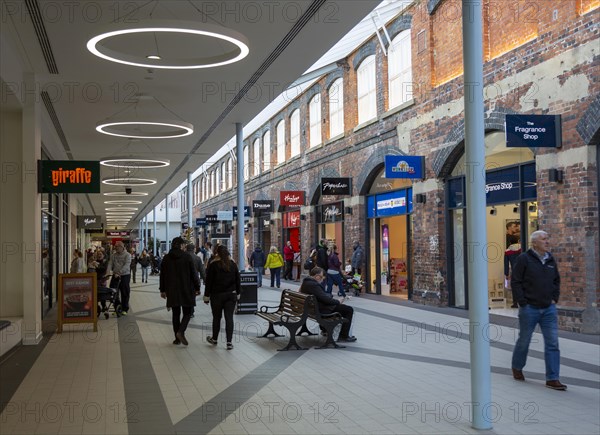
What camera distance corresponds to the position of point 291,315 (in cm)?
1090

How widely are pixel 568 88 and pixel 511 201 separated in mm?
2792

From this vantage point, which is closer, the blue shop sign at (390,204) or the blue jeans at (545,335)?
the blue jeans at (545,335)

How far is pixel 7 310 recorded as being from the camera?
11.8 metres

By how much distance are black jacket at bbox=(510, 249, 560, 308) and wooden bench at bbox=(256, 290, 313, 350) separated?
Answer: 3.49 meters

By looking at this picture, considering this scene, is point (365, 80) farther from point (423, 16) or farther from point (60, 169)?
point (60, 169)

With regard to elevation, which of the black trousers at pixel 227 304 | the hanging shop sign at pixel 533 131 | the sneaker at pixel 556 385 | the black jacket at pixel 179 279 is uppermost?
the hanging shop sign at pixel 533 131

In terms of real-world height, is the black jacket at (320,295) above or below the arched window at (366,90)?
below

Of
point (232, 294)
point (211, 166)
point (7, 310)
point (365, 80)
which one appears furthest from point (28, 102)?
point (211, 166)

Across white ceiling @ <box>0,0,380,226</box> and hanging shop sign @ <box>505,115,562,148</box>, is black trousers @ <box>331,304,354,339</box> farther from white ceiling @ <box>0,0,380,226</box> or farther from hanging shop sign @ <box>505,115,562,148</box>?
white ceiling @ <box>0,0,380,226</box>

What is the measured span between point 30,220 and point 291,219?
58.8 feet

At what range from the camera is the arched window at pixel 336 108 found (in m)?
22.9

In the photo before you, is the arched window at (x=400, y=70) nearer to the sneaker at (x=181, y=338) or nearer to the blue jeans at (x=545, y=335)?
the sneaker at (x=181, y=338)

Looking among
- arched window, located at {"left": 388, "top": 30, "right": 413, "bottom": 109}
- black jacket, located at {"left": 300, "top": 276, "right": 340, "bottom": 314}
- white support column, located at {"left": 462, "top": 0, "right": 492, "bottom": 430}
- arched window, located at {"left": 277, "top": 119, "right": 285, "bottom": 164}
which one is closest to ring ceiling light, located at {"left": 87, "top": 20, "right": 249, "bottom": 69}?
white support column, located at {"left": 462, "top": 0, "right": 492, "bottom": 430}

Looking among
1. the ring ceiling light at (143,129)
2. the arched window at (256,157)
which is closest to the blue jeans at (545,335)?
the ring ceiling light at (143,129)
